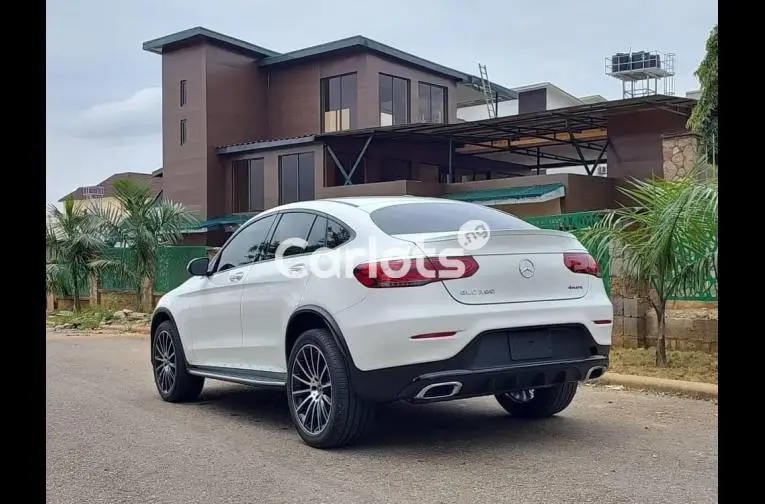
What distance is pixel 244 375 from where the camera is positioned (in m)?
6.48

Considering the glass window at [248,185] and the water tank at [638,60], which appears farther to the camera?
the water tank at [638,60]

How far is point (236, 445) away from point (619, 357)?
16.1ft

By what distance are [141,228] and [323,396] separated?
14.1m

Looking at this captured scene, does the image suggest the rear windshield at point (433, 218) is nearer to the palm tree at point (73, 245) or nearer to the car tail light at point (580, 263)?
the car tail light at point (580, 263)

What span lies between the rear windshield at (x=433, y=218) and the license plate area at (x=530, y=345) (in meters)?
0.81

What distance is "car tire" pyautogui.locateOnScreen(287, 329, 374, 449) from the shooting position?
17.3 ft

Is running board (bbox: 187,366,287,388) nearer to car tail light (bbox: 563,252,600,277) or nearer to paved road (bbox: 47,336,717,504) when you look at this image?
paved road (bbox: 47,336,717,504)

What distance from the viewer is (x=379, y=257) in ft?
17.1

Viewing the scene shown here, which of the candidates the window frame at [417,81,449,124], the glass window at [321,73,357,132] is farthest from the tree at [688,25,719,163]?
the window frame at [417,81,449,124]

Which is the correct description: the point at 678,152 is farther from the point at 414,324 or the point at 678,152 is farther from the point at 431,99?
the point at 431,99

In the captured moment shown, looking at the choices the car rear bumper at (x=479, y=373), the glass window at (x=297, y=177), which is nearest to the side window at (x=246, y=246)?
the car rear bumper at (x=479, y=373)

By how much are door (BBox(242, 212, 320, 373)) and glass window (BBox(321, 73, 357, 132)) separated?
22.2 metres

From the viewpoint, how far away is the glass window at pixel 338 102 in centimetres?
2841
